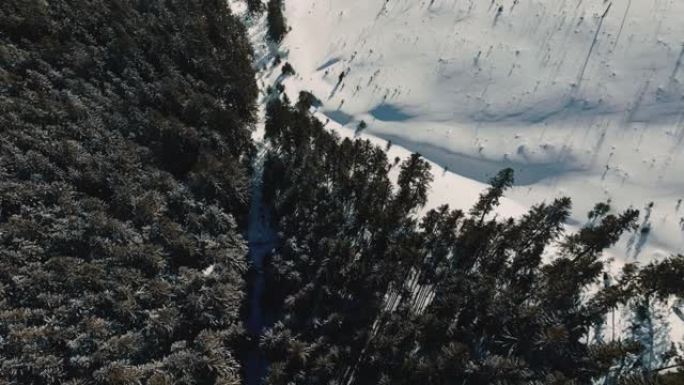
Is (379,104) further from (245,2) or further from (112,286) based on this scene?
(112,286)

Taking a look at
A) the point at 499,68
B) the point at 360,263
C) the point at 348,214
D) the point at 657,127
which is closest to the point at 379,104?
the point at 499,68

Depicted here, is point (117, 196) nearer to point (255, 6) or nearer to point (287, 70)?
point (287, 70)

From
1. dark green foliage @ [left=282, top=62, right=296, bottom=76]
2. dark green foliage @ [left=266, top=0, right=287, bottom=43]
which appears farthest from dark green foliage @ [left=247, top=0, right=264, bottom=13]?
dark green foliage @ [left=282, top=62, right=296, bottom=76]

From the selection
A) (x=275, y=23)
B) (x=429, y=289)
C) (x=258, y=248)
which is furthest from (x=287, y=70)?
(x=429, y=289)

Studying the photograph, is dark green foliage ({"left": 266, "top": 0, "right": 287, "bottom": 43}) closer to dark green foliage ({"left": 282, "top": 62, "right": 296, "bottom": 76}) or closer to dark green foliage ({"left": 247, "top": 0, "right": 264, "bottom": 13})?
dark green foliage ({"left": 247, "top": 0, "right": 264, "bottom": 13})

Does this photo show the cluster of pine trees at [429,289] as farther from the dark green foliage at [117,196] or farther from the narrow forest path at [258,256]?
the dark green foliage at [117,196]

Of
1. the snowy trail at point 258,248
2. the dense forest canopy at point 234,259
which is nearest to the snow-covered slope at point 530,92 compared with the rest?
the dense forest canopy at point 234,259
